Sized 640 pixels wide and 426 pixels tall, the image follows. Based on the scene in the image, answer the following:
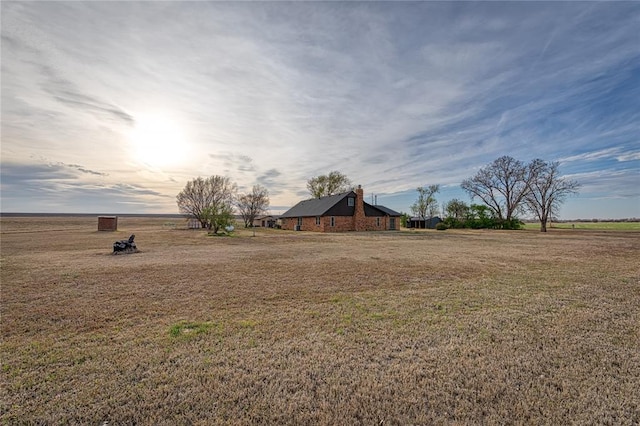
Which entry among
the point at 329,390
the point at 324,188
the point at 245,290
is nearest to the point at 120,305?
the point at 245,290

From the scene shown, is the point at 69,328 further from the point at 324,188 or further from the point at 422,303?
the point at 324,188

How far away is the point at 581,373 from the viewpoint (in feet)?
9.84

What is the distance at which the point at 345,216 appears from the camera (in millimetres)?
34344

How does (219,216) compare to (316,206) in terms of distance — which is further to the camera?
(316,206)

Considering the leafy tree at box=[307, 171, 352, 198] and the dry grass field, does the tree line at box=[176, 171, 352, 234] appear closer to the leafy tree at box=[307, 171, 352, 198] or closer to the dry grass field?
the leafy tree at box=[307, 171, 352, 198]

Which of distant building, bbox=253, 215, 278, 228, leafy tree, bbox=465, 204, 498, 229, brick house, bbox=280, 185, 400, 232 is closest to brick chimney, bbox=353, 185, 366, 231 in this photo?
brick house, bbox=280, 185, 400, 232

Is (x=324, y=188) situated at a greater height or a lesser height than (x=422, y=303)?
greater

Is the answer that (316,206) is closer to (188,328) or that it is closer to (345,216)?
(345,216)

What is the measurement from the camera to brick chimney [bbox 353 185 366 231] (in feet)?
114

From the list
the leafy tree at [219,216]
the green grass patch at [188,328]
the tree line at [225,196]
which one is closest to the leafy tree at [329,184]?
the tree line at [225,196]

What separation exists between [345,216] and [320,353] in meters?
31.1

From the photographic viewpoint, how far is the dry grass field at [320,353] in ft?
8.11

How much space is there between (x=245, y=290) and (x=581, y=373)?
5653mm

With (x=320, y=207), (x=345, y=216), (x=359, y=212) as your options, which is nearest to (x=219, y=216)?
(x=320, y=207)
